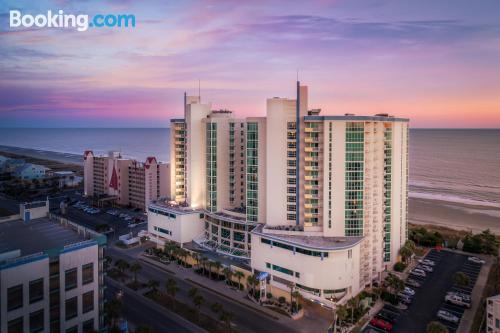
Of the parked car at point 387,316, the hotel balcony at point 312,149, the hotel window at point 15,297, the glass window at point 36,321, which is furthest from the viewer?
the hotel balcony at point 312,149

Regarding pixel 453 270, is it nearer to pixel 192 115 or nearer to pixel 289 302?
pixel 289 302

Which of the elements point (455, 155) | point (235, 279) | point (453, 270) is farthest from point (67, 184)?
point (455, 155)

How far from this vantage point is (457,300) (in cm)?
4459

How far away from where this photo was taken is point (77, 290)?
26219 millimetres

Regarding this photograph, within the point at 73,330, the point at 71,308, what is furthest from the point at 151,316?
the point at 71,308

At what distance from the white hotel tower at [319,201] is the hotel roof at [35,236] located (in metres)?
24.6

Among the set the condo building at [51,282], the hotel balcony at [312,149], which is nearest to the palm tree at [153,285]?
the condo building at [51,282]

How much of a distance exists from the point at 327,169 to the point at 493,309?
22476 mm

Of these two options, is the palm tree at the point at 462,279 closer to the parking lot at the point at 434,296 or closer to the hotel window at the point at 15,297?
the parking lot at the point at 434,296

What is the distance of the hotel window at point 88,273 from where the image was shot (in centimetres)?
2670

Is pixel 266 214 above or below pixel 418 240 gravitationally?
above

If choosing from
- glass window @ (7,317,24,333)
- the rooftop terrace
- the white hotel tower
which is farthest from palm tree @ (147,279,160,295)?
glass window @ (7,317,24,333)

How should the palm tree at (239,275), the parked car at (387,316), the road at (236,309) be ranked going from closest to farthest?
the road at (236,309), the parked car at (387,316), the palm tree at (239,275)

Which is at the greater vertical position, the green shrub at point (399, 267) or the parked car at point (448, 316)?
the green shrub at point (399, 267)
